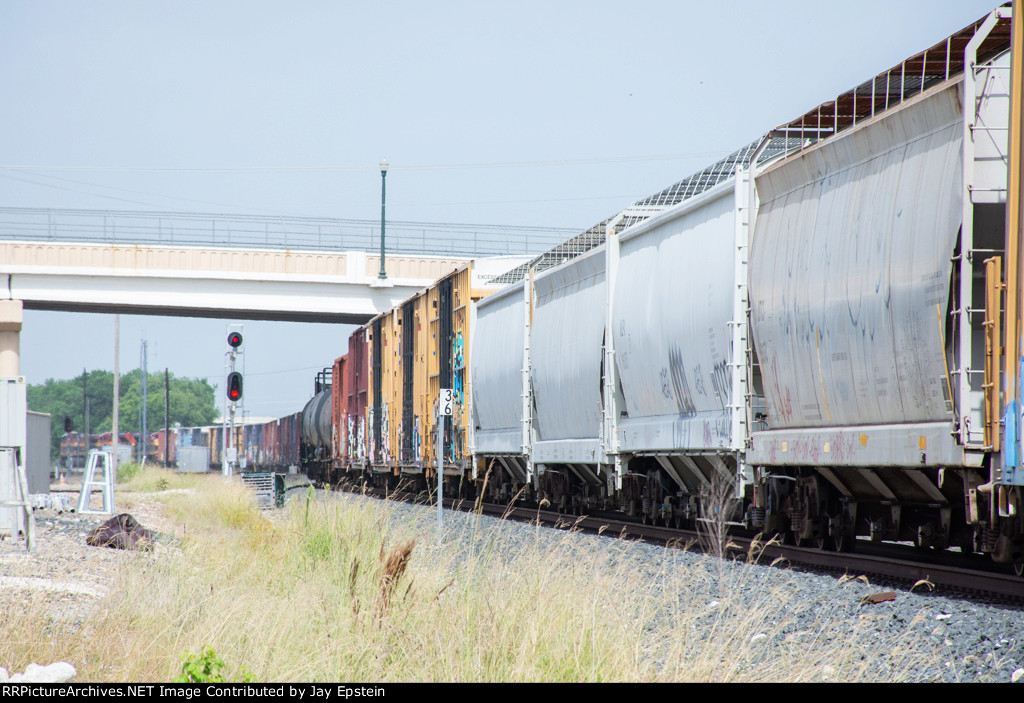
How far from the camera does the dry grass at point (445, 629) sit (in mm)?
6113

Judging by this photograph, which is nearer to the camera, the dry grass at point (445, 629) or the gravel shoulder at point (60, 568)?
the dry grass at point (445, 629)

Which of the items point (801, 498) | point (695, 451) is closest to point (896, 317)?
point (801, 498)

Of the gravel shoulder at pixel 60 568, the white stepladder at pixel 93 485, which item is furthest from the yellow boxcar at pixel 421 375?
the gravel shoulder at pixel 60 568

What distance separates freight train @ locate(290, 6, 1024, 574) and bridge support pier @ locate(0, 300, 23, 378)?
688 inches

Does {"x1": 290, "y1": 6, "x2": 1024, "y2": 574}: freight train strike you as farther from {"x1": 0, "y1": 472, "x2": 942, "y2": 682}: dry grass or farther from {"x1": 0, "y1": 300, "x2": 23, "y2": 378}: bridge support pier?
{"x1": 0, "y1": 300, "x2": 23, "y2": 378}: bridge support pier

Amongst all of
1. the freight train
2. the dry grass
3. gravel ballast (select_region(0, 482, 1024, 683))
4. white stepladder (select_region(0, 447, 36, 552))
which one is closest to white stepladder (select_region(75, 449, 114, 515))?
white stepladder (select_region(0, 447, 36, 552))

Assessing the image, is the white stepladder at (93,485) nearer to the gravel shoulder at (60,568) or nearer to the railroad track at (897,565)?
the gravel shoulder at (60,568)

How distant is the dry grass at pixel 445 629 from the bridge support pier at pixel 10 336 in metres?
23.3

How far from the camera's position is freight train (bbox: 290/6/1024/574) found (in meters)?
8.12

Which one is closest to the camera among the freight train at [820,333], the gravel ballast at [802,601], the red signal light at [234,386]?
the gravel ballast at [802,601]

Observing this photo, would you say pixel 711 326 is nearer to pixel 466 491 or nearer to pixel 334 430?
pixel 466 491

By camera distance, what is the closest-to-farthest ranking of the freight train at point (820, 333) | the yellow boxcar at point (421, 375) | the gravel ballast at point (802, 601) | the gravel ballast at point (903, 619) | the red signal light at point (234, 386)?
the gravel ballast at point (903, 619), the gravel ballast at point (802, 601), the freight train at point (820, 333), the yellow boxcar at point (421, 375), the red signal light at point (234, 386)
